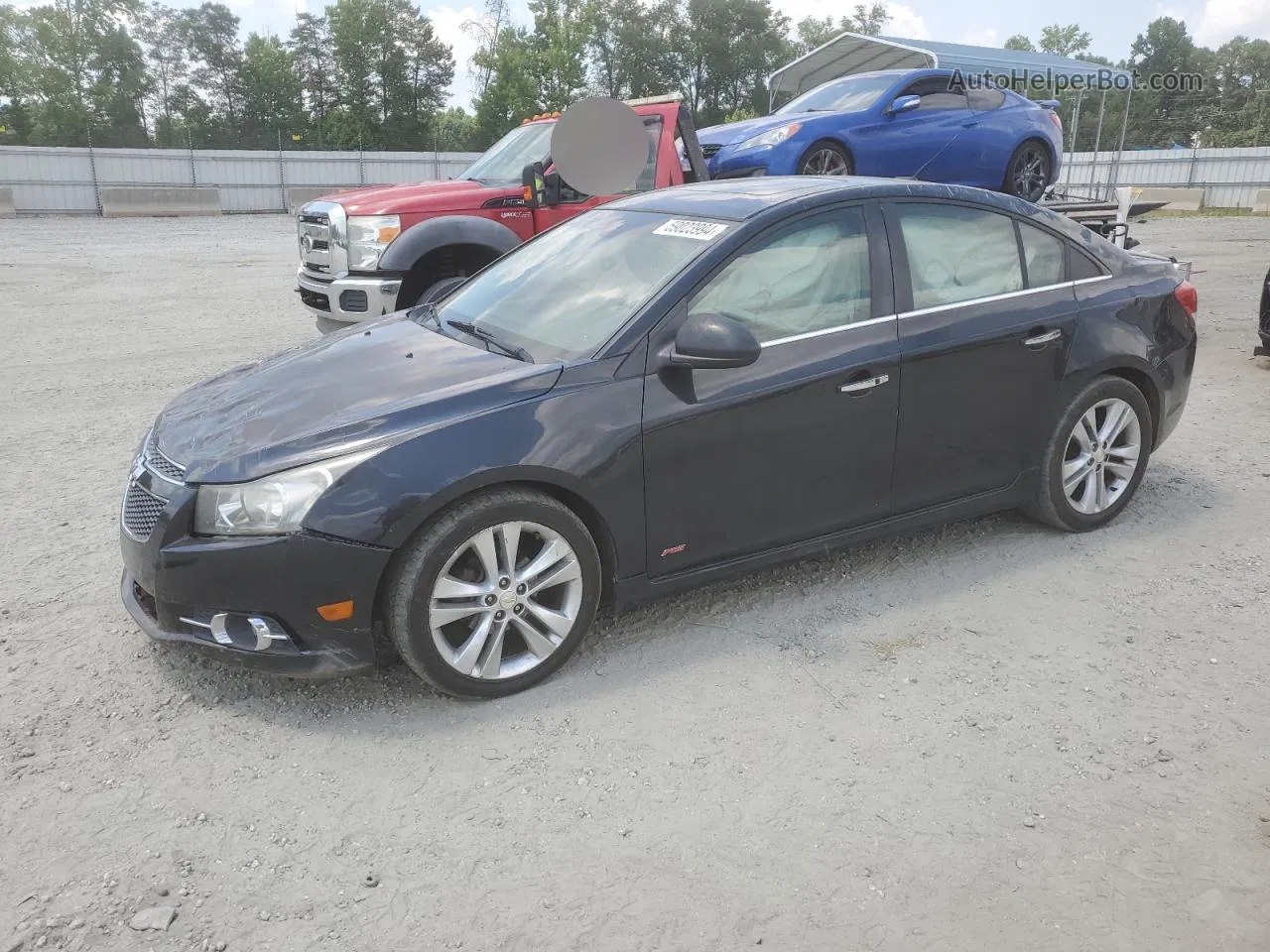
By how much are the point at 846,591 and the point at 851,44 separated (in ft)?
92.3

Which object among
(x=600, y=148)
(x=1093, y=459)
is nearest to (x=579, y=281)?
(x=1093, y=459)

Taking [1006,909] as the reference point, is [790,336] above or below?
above

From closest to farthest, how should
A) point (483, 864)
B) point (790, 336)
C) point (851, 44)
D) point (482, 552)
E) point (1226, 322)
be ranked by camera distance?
point (483, 864), point (482, 552), point (790, 336), point (1226, 322), point (851, 44)

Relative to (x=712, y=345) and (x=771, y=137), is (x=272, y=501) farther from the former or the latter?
(x=771, y=137)

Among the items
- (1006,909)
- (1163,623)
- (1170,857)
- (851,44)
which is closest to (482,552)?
(1006,909)

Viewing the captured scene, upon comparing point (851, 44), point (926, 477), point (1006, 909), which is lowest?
point (1006, 909)

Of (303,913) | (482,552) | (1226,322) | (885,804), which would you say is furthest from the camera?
(1226,322)

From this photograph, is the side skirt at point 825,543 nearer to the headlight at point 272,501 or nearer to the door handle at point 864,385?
the door handle at point 864,385

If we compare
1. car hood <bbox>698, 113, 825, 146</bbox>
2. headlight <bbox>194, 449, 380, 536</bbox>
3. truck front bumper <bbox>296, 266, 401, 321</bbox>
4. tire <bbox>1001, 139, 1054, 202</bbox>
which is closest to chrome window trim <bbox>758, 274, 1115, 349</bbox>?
headlight <bbox>194, 449, 380, 536</bbox>

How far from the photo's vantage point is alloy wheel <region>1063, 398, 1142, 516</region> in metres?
4.64

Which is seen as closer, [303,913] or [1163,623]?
[303,913]

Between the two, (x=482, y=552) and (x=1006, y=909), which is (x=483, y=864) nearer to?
(x=482, y=552)

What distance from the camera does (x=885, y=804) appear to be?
9.63 feet

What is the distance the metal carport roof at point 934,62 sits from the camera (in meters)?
23.9
